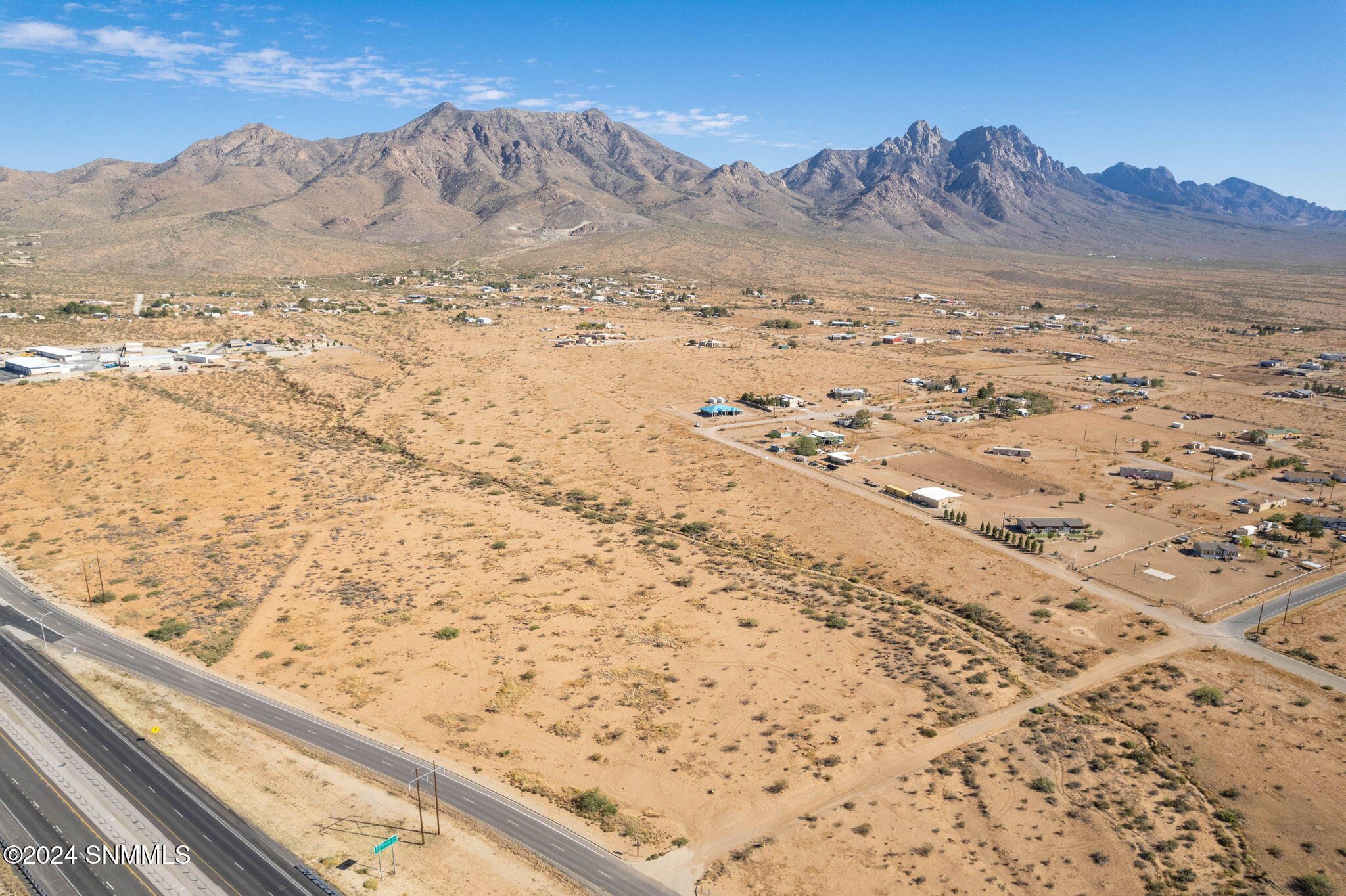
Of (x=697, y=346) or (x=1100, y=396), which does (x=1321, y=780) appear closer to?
(x=1100, y=396)

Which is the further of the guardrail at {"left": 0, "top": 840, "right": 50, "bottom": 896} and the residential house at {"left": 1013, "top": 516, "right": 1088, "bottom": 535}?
the residential house at {"left": 1013, "top": 516, "right": 1088, "bottom": 535}

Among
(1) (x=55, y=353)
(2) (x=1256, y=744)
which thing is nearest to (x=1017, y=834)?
(2) (x=1256, y=744)

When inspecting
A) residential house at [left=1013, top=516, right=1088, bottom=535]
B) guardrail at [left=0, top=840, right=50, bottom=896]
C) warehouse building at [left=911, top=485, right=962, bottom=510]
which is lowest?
guardrail at [left=0, top=840, right=50, bottom=896]

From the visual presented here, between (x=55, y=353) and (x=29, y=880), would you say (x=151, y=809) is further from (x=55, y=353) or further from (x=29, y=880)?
(x=55, y=353)

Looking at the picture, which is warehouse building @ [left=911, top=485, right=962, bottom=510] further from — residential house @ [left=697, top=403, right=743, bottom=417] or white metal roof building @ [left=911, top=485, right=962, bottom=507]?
residential house @ [left=697, top=403, right=743, bottom=417]

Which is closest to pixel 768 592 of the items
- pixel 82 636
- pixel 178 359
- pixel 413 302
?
pixel 82 636

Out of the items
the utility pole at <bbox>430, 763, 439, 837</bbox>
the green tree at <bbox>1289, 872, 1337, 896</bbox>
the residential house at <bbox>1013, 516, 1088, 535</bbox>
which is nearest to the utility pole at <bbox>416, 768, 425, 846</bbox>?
the utility pole at <bbox>430, 763, 439, 837</bbox>
